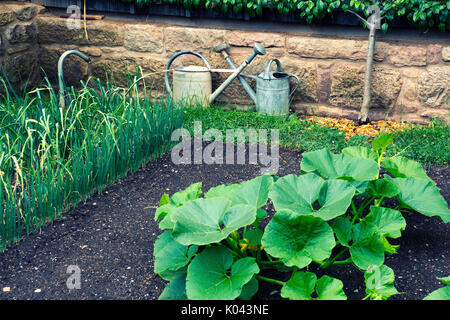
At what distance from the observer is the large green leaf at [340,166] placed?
209 centimetres

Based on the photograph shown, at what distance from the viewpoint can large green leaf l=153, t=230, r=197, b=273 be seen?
1757 millimetres

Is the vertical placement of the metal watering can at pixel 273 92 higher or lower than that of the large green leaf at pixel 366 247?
higher

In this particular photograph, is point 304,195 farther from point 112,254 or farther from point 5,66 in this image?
point 5,66

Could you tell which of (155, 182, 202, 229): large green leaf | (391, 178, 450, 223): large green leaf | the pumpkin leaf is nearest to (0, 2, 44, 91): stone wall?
(155, 182, 202, 229): large green leaf

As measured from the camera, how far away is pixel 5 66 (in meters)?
4.08

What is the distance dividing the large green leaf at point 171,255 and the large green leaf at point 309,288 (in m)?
0.37

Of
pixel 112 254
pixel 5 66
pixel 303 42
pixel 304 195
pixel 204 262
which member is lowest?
pixel 112 254

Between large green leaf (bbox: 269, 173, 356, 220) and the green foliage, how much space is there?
218cm

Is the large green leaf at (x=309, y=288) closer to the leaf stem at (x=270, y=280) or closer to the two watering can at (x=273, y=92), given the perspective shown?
the leaf stem at (x=270, y=280)

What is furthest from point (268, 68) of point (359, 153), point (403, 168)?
point (403, 168)
